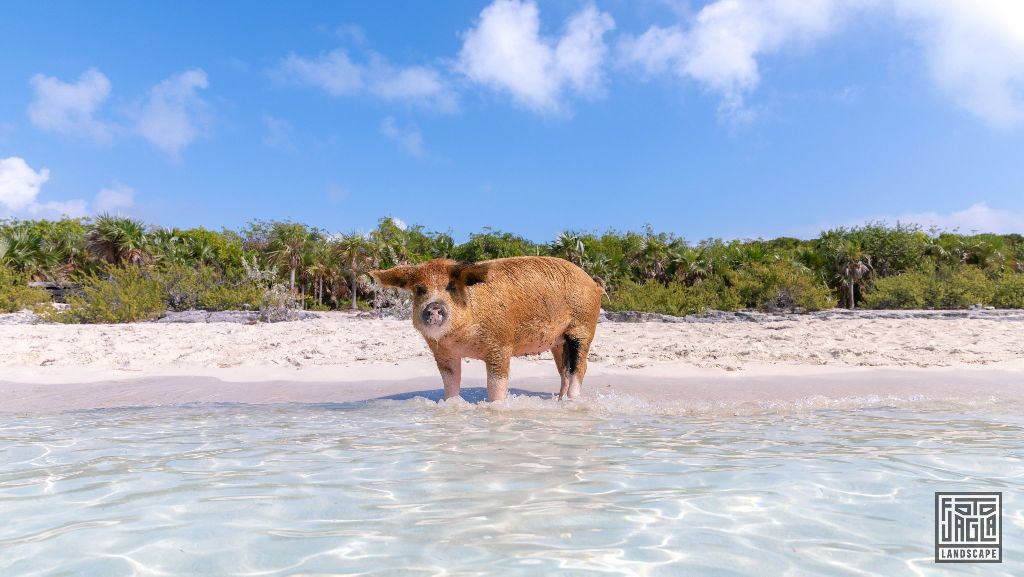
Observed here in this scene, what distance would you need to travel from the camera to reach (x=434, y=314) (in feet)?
19.2

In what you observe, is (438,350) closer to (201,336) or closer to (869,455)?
(869,455)

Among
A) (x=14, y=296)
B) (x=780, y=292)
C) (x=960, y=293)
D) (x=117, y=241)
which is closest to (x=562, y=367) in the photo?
(x=14, y=296)

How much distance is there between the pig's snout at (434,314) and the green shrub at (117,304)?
15.2m

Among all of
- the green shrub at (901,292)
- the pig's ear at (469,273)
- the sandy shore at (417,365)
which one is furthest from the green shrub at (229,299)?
the green shrub at (901,292)

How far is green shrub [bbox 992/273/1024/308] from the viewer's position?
28.0 metres

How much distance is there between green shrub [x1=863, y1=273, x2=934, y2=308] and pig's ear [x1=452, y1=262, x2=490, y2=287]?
28.4 metres

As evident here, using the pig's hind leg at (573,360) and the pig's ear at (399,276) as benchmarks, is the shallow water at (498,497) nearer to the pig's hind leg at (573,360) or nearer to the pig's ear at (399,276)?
the pig's ear at (399,276)

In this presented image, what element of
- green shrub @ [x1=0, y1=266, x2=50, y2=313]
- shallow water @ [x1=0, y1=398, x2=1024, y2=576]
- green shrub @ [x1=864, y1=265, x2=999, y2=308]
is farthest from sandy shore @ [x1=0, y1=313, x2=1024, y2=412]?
green shrub @ [x1=864, y1=265, x2=999, y2=308]

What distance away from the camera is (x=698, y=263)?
45969mm

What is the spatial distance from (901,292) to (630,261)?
2001cm

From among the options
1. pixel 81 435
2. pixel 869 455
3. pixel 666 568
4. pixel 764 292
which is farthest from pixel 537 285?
pixel 764 292

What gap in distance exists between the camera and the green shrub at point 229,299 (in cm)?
2197

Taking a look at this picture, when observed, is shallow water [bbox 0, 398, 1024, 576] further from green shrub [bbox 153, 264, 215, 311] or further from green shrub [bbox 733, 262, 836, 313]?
green shrub [bbox 733, 262, 836, 313]

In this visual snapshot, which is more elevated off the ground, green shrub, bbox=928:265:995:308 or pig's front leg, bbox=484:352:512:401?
green shrub, bbox=928:265:995:308
